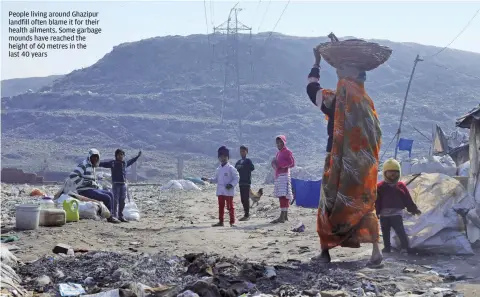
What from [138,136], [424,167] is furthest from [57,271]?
[138,136]

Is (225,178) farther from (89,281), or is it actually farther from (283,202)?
(89,281)

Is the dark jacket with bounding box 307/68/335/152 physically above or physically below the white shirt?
above

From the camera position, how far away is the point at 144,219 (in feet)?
43.4

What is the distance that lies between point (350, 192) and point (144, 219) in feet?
25.2

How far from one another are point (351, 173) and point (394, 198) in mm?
1282

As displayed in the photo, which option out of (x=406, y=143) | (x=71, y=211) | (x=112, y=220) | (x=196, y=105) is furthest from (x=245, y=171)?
(x=196, y=105)

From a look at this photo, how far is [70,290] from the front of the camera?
209 inches

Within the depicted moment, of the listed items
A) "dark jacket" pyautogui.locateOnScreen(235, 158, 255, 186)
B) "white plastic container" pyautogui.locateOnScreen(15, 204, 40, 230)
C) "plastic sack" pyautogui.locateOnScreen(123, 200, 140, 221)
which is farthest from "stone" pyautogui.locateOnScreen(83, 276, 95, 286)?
"dark jacket" pyautogui.locateOnScreen(235, 158, 255, 186)

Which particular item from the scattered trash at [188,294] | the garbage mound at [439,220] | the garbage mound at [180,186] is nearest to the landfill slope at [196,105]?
the garbage mound at [180,186]

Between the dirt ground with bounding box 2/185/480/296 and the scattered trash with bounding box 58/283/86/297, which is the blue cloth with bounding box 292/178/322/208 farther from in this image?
the scattered trash with bounding box 58/283/86/297

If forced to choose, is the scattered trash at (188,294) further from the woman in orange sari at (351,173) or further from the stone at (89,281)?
the woman in orange sari at (351,173)

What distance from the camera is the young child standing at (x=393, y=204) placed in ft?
24.1

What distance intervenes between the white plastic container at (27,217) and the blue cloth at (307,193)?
7914 millimetres

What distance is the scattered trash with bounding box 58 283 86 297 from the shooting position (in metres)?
5.21
